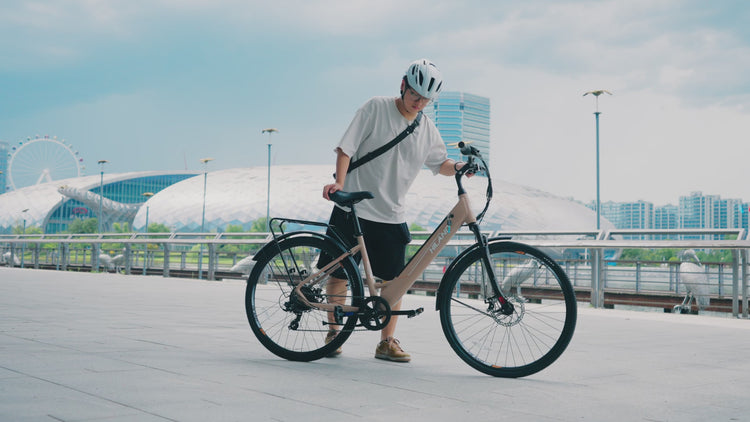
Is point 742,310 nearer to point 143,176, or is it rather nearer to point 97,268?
point 97,268

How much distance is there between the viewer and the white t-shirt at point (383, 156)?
4117mm

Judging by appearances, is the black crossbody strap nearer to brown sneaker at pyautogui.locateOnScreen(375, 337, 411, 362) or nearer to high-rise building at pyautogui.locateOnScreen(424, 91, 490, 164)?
brown sneaker at pyautogui.locateOnScreen(375, 337, 411, 362)

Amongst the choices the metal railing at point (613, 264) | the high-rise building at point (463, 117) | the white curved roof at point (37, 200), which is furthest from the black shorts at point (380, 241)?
the high-rise building at point (463, 117)

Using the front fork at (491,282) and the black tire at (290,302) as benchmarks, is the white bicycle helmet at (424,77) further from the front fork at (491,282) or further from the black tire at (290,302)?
the black tire at (290,302)

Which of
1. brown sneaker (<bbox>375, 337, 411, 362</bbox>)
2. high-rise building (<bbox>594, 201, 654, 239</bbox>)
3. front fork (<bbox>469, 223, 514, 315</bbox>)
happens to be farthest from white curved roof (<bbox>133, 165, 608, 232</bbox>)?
high-rise building (<bbox>594, 201, 654, 239</bbox>)

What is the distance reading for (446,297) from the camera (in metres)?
3.74

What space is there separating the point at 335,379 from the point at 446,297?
2.39 feet

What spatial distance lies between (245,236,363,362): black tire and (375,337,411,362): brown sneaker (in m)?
0.26

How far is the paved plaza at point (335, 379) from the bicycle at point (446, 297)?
0.48ft

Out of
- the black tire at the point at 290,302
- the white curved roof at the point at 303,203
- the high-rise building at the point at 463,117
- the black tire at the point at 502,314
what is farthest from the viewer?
the high-rise building at the point at 463,117

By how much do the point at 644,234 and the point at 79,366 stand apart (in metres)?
7.55

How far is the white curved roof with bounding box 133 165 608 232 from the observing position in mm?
76062

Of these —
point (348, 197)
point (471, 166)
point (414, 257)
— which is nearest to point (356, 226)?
point (348, 197)

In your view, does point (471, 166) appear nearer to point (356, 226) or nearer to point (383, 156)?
point (383, 156)
